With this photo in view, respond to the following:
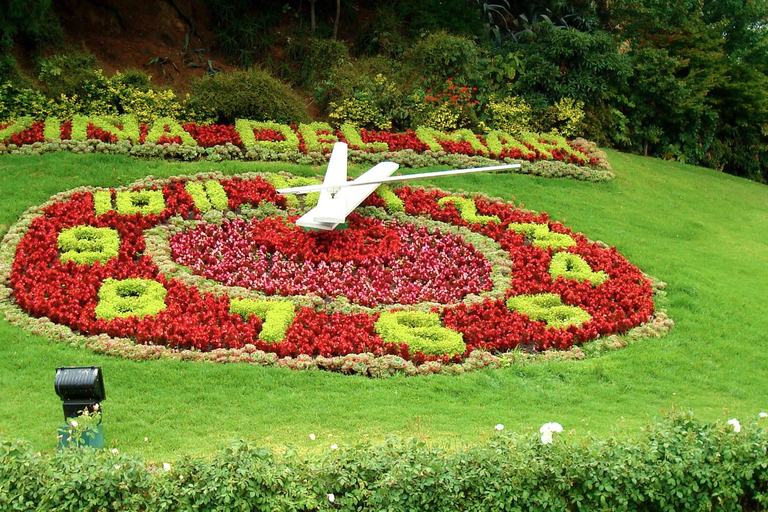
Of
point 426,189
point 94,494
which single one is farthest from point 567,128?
point 94,494

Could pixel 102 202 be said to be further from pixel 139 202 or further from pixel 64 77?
pixel 64 77

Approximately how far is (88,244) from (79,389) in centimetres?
420

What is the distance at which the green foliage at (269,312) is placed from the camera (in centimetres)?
837

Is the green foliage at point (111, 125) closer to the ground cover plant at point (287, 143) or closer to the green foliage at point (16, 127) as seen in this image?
the ground cover plant at point (287, 143)

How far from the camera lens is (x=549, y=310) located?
30.5 ft

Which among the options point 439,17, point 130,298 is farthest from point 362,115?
point 130,298

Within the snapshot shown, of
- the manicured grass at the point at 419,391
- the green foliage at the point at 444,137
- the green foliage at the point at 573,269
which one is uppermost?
the green foliage at the point at 444,137

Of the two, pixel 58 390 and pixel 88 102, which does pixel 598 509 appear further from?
pixel 88 102

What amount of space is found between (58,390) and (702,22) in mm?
17627

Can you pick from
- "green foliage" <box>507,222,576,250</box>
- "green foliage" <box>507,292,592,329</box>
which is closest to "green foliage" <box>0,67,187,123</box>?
"green foliage" <box>507,222,576,250</box>

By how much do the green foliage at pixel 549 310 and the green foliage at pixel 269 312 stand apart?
8.23 feet

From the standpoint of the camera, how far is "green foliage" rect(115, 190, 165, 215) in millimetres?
10758

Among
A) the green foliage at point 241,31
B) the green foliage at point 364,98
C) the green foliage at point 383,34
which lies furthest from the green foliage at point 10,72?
the green foliage at point 383,34

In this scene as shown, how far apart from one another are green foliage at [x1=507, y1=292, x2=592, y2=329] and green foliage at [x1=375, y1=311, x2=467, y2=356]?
1023 mm
